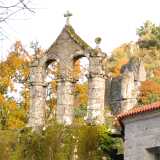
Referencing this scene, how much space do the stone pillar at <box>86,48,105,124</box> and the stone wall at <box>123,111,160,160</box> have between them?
3260 mm

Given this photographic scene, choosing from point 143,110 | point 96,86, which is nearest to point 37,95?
point 96,86

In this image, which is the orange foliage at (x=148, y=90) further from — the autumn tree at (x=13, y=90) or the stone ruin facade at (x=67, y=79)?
the stone ruin facade at (x=67, y=79)

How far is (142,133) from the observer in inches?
723

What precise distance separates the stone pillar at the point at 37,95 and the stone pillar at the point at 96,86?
185cm

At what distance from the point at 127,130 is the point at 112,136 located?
210 cm

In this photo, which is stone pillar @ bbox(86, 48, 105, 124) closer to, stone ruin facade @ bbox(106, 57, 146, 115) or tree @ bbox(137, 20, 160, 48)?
stone ruin facade @ bbox(106, 57, 146, 115)

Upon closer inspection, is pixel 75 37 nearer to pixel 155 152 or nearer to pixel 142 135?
pixel 142 135

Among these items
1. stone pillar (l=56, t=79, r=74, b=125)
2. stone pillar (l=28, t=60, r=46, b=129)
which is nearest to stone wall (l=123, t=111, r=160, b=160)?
stone pillar (l=56, t=79, r=74, b=125)

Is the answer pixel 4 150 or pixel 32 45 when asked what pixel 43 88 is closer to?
pixel 4 150

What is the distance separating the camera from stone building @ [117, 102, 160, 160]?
1788cm


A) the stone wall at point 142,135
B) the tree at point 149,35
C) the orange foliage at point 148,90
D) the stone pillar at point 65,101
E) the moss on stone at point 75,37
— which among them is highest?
the tree at point 149,35

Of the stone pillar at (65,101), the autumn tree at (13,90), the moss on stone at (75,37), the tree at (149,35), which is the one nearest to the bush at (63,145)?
the stone pillar at (65,101)

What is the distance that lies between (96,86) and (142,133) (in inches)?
184

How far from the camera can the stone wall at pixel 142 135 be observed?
704 inches
